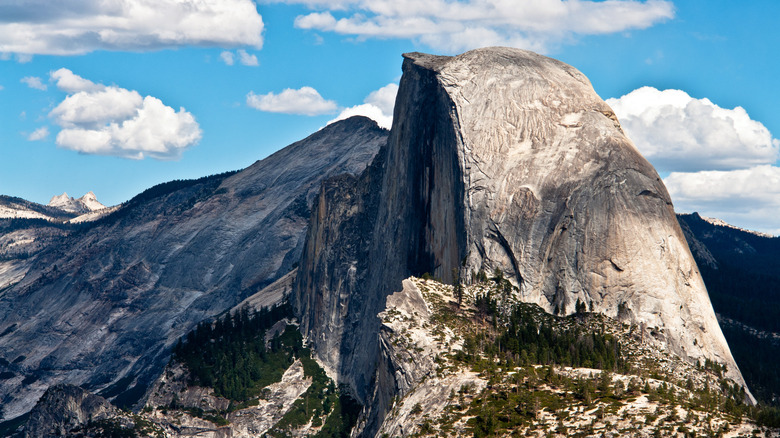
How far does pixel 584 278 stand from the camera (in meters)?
181

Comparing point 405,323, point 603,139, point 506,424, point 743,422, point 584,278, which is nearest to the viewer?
point 743,422

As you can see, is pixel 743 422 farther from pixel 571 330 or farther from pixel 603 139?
pixel 603 139

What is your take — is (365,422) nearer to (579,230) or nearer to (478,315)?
(478,315)

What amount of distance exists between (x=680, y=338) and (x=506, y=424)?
55.3 meters

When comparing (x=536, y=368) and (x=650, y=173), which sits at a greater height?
(x=650, y=173)

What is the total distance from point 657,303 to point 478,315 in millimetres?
30083

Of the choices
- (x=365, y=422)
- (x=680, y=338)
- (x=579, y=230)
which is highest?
(x=579, y=230)

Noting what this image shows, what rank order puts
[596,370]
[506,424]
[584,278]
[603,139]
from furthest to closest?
[603,139] → [584,278] → [596,370] → [506,424]

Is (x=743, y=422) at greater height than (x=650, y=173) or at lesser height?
lesser

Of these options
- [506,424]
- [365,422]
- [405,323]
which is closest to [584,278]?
[405,323]

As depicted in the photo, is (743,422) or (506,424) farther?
(506,424)

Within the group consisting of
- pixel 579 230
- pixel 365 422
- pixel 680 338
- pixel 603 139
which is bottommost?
pixel 365 422

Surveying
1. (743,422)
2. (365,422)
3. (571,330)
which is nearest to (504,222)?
(571,330)

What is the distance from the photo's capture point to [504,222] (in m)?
192
